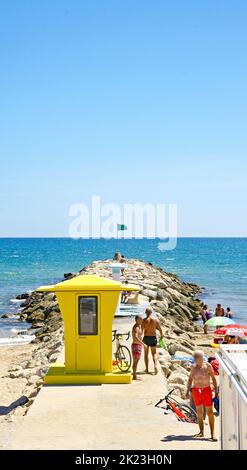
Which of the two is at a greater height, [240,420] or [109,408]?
[240,420]

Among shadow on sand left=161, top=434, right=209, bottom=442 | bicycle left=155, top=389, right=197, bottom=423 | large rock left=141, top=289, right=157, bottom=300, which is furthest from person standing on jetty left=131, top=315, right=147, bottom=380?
large rock left=141, top=289, right=157, bottom=300

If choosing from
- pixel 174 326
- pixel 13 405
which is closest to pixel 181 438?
pixel 13 405

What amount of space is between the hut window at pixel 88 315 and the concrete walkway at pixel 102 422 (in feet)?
3.45

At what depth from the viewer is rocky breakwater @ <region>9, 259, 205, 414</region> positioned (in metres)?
14.8

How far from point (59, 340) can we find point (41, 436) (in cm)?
961

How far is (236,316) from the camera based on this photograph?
33188 mm

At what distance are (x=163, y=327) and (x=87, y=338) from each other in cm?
1021

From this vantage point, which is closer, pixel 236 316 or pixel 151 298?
pixel 151 298

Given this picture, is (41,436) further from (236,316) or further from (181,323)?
(236,316)

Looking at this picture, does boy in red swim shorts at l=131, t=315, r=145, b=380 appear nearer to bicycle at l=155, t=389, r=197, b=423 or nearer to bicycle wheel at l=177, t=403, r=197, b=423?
bicycle at l=155, t=389, r=197, b=423

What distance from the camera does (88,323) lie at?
13023mm

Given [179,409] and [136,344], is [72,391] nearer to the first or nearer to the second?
[136,344]

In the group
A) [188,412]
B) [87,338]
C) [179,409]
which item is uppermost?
[87,338]
